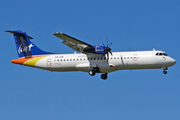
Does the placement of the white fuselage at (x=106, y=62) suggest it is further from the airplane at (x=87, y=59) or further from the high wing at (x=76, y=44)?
the high wing at (x=76, y=44)

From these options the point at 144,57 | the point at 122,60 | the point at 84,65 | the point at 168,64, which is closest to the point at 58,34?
the point at 84,65

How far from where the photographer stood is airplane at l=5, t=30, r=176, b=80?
2830cm

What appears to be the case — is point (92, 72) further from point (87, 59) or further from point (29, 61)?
point (29, 61)

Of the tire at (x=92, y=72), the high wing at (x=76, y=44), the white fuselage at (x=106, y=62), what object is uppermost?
the high wing at (x=76, y=44)

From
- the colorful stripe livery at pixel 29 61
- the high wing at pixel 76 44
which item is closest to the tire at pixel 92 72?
the high wing at pixel 76 44

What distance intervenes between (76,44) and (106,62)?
3.34 meters

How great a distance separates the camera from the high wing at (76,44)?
27.3 m

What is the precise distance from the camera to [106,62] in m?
29.1

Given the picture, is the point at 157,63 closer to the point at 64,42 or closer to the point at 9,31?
the point at 64,42

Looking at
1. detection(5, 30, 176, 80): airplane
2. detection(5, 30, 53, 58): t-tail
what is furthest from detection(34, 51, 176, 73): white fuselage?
detection(5, 30, 53, 58): t-tail

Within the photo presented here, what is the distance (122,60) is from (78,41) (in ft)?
14.9

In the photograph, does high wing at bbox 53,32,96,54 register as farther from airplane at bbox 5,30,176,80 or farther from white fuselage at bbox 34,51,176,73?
white fuselage at bbox 34,51,176,73

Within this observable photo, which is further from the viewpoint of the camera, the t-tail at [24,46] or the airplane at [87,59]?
the t-tail at [24,46]

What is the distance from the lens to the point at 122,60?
28656mm
